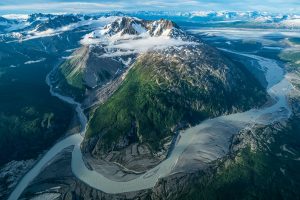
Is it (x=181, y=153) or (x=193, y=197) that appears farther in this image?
(x=181, y=153)

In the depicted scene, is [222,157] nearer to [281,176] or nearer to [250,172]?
[250,172]

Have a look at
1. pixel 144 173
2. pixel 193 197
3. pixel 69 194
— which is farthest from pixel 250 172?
pixel 69 194

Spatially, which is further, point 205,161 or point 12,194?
point 205,161

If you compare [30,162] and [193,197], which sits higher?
[193,197]

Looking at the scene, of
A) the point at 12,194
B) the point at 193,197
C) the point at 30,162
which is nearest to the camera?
the point at 193,197

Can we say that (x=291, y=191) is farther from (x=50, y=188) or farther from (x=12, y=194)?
(x=12, y=194)

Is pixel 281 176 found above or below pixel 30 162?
above

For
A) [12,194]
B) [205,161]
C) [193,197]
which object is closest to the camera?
[193,197]

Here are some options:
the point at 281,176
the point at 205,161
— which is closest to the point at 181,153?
the point at 205,161

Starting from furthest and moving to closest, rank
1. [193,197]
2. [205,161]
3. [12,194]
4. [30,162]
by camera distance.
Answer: [30,162] → [205,161] → [12,194] → [193,197]
